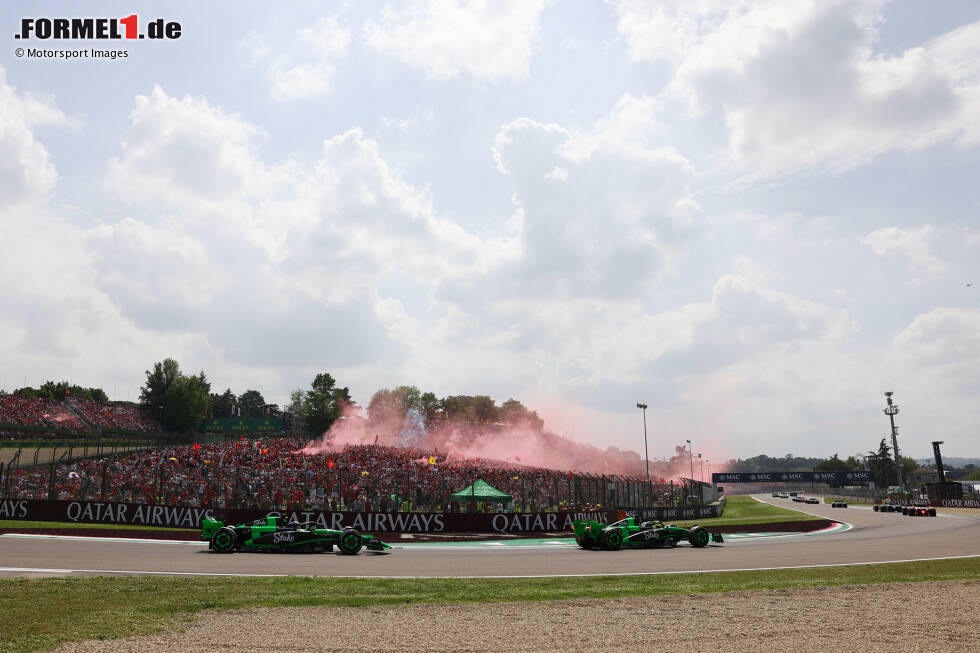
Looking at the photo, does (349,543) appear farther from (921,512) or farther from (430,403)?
(430,403)

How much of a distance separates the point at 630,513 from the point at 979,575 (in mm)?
22364

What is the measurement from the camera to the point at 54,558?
1702 centimetres

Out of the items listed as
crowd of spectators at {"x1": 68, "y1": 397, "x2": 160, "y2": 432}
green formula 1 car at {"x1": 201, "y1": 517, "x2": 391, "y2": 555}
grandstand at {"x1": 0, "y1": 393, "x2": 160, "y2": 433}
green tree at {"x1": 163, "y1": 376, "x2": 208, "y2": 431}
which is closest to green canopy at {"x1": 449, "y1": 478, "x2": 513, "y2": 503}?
green formula 1 car at {"x1": 201, "y1": 517, "x2": 391, "y2": 555}

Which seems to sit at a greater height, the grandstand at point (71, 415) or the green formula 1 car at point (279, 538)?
the grandstand at point (71, 415)

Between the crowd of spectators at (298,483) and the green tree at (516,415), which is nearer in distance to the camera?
the crowd of spectators at (298,483)

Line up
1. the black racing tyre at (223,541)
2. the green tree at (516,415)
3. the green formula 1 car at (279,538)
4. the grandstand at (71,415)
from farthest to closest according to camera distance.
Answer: the green tree at (516,415) → the grandstand at (71,415) → the green formula 1 car at (279,538) → the black racing tyre at (223,541)

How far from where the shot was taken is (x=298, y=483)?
31484 mm

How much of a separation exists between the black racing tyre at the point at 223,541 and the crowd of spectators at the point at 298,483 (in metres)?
9.51

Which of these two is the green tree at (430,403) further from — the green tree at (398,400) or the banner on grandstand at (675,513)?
the banner on grandstand at (675,513)

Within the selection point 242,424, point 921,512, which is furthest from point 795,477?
point 242,424

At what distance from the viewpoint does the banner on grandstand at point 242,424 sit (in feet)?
307

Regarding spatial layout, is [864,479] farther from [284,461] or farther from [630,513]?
[284,461]

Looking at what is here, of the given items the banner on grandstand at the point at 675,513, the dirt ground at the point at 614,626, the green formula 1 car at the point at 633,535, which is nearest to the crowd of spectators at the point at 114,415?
the banner on grandstand at the point at 675,513

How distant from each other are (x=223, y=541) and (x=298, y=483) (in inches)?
480
